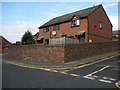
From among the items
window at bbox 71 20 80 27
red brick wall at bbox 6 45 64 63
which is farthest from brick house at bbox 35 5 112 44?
red brick wall at bbox 6 45 64 63

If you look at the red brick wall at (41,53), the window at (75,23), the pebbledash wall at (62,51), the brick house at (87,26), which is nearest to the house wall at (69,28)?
the brick house at (87,26)

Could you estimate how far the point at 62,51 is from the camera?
2100 cm

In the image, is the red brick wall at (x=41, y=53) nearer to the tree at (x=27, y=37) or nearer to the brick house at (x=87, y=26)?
the brick house at (x=87, y=26)

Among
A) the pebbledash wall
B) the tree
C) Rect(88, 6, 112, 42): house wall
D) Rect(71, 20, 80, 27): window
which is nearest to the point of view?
the pebbledash wall

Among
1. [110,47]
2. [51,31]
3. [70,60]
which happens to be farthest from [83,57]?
[51,31]

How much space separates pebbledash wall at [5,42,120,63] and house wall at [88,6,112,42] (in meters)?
4.42

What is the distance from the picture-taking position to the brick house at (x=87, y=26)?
106 ft

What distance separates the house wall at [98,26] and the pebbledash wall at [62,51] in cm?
442

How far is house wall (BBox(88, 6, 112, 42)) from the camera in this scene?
3297cm

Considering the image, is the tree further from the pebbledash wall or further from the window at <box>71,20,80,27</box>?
the pebbledash wall

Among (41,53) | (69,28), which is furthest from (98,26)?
(41,53)

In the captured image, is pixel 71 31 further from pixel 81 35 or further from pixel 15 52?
pixel 15 52

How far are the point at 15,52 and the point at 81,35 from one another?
1137 cm

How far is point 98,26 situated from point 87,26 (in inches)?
154
